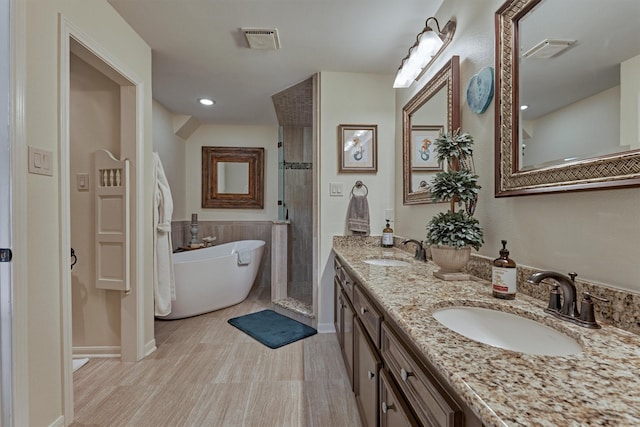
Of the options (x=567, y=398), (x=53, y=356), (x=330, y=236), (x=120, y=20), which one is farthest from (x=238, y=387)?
(x=120, y=20)

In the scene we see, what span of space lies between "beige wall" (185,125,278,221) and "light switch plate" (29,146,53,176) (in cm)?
276

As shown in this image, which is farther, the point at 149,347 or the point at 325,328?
the point at 325,328

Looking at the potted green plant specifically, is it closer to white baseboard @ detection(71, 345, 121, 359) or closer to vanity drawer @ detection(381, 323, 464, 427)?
vanity drawer @ detection(381, 323, 464, 427)

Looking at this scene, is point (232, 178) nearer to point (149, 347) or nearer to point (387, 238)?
point (149, 347)

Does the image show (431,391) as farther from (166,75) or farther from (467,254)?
(166,75)

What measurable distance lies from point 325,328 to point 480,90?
2.07 metres

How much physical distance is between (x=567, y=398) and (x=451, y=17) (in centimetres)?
181

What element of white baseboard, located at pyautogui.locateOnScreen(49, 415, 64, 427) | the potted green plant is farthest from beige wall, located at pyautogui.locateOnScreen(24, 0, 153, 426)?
the potted green plant

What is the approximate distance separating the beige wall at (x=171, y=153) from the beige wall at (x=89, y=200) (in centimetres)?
106

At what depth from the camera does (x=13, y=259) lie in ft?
3.66

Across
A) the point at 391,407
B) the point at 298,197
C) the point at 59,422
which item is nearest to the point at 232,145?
the point at 298,197

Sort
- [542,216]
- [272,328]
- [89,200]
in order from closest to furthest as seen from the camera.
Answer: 1. [542,216]
2. [89,200]
3. [272,328]

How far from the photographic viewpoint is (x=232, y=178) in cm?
405

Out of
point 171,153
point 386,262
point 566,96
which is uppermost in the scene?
point 171,153
